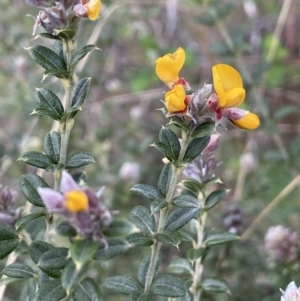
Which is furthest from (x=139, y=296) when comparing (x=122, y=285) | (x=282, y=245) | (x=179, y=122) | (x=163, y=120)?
(x=163, y=120)

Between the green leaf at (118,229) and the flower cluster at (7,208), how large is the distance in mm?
229

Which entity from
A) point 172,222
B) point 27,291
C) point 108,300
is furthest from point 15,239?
point 108,300

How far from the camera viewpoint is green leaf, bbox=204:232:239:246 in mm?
801

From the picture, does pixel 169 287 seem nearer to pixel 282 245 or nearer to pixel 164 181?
pixel 164 181

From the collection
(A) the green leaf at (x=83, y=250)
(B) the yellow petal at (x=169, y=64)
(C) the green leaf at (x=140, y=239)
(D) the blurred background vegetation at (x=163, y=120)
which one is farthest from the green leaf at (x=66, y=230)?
(D) the blurred background vegetation at (x=163, y=120)

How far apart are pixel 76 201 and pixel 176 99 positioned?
0.21 meters

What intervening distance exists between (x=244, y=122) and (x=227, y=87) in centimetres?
5

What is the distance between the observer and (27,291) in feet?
2.20

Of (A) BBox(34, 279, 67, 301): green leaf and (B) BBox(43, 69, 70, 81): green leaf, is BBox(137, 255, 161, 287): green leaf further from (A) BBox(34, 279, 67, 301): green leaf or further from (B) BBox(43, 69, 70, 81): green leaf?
(B) BBox(43, 69, 70, 81): green leaf

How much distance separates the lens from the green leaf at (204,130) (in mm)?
621

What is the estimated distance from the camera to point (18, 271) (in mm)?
670

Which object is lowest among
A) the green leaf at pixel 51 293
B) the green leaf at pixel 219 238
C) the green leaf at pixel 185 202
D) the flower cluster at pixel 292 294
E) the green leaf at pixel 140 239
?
the green leaf at pixel 51 293

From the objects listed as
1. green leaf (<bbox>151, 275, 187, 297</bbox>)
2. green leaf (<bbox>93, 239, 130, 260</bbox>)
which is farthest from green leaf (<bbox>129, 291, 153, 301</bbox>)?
green leaf (<bbox>93, 239, 130, 260</bbox>)

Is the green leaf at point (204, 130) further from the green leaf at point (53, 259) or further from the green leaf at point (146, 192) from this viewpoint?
the green leaf at point (53, 259)
